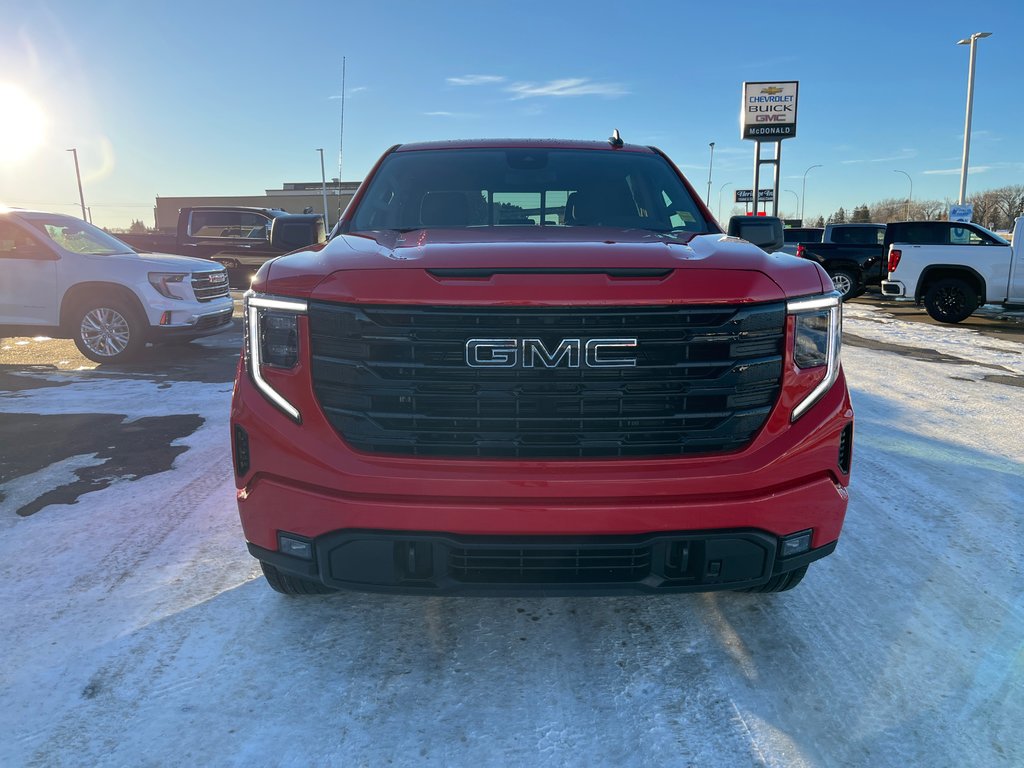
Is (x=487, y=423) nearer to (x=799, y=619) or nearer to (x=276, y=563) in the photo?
(x=276, y=563)

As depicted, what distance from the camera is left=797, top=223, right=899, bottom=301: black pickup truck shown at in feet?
59.4

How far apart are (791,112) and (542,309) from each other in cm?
3475

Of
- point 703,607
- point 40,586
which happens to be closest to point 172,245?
point 40,586

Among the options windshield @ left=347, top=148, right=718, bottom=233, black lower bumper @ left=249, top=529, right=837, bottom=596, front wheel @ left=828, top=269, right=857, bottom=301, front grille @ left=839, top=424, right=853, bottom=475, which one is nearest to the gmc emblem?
black lower bumper @ left=249, top=529, right=837, bottom=596

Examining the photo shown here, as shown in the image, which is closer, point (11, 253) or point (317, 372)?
point (317, 372)

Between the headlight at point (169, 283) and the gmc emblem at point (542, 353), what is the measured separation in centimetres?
771

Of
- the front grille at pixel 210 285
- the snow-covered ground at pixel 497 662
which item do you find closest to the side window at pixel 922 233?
the snow-covered ground at pixel 497 662

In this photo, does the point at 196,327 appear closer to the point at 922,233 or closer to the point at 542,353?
the point at 542,353

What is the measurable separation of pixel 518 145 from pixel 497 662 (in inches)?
106

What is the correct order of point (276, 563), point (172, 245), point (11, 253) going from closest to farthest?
point (276, 563)
point (11, 253)
point (172, 245)

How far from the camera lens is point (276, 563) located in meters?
2.37

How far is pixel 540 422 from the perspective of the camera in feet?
7.23

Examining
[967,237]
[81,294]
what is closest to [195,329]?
[81,294]

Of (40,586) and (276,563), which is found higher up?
(276,563)
